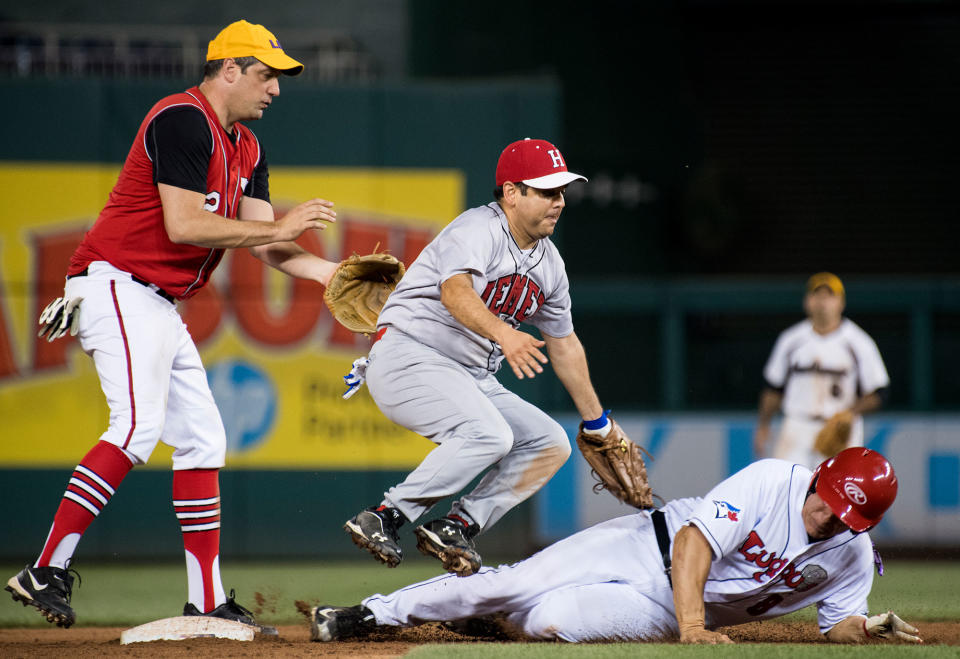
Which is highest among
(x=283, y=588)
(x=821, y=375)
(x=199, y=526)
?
(x=821, y=375)

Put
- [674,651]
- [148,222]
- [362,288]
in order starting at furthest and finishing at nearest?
[362,288] < [148,222] < [674,651]

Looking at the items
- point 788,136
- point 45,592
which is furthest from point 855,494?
point 788,136

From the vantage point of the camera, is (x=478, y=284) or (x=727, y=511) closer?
(x=727, y=511)

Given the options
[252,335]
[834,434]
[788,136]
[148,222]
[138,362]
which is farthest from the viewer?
[788,136]

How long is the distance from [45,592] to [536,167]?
2251 mm

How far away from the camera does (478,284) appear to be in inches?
159

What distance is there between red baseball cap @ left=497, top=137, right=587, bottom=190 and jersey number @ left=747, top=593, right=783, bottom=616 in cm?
171

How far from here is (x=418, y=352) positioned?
420 cm

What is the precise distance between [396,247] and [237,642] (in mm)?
4654

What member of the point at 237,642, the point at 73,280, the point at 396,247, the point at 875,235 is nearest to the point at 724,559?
the point at 237,642

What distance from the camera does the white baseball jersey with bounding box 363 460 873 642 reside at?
13.2ft

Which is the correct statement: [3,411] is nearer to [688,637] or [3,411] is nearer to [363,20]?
[688,637]

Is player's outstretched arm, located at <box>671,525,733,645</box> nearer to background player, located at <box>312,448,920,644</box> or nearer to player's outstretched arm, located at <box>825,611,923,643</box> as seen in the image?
background player, located at <box>312,448,920,644</box>

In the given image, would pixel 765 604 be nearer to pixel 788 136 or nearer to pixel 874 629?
pixel 874 629
